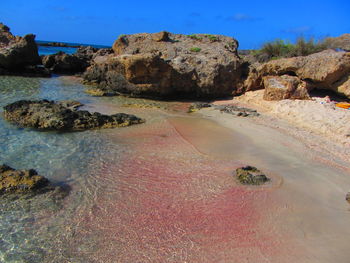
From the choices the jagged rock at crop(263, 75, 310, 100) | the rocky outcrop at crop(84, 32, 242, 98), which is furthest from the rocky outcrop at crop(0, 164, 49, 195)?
the jagged rock at crop(263, 75, 310, 100)

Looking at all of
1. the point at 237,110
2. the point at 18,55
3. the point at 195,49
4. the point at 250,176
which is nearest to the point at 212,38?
the point at 195,49

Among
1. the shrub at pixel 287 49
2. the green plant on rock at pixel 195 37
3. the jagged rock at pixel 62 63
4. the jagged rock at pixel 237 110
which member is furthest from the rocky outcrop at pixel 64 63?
the jagged rock at pixel 237 110

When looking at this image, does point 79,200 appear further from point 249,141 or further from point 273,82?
point 273,82

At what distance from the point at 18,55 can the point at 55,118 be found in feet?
46.7

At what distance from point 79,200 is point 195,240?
209 cm

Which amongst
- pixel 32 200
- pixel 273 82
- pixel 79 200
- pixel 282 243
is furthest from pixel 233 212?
pixel 273 82

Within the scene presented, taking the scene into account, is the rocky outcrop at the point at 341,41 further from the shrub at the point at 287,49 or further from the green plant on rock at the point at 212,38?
the green plant on rock at the point at 212,38

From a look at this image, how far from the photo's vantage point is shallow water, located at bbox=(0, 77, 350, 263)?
3.64 meters

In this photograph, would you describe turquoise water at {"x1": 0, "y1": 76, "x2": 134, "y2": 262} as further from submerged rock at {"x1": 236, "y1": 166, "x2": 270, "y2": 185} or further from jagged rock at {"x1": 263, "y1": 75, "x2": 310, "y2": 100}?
jagged rock at {"x1": 263, "y1": 75, "x2": 310, "y2": 100}

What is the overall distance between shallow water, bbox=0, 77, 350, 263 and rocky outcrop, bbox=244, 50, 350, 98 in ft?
19.3

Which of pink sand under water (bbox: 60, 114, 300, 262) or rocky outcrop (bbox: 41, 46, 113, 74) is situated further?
rocky outcrop (bbox: 41, 46, 113, 74)

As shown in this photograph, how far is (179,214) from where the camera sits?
442cm

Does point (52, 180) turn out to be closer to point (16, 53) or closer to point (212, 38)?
point (212, 38)

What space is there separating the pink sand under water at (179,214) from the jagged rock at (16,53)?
1660cm
